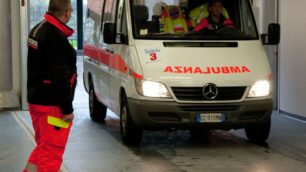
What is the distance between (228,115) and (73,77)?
2.93 metres

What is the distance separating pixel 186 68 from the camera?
7621 millimetres

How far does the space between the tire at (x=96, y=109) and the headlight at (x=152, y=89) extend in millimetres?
2850

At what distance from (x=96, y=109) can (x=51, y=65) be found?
17.6 feet

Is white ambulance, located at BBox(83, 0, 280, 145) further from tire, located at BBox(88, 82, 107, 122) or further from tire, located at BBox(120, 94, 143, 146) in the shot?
tire, located at BBox(88, 82, 107, 122)

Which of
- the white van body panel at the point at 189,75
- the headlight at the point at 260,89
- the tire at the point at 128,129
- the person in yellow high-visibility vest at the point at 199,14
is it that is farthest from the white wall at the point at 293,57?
the tire at the point at 128,129

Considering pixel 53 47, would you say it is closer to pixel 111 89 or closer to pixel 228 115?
pixel 228 115

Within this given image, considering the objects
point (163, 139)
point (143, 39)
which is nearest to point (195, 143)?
point (163, 139)

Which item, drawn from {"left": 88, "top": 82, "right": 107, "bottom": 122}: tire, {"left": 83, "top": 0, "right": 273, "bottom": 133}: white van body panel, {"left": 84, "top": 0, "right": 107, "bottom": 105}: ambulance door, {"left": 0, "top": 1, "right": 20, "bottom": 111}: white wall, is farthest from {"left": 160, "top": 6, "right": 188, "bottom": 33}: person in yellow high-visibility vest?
{"left": 0, "top": 1, "right": 20, "bottom": 111}: white wall

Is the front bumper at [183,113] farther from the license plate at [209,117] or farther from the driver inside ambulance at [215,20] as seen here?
the driver inside ambulance at [215,20]

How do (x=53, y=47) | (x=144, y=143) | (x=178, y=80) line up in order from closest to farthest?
(x=53, y=47) < (x=178, y=80) < (x=144, y=143)

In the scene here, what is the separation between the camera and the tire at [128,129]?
7.87m

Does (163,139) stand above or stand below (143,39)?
below

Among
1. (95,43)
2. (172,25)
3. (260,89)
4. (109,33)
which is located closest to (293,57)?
(260,89)

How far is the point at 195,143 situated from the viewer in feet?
27.5
